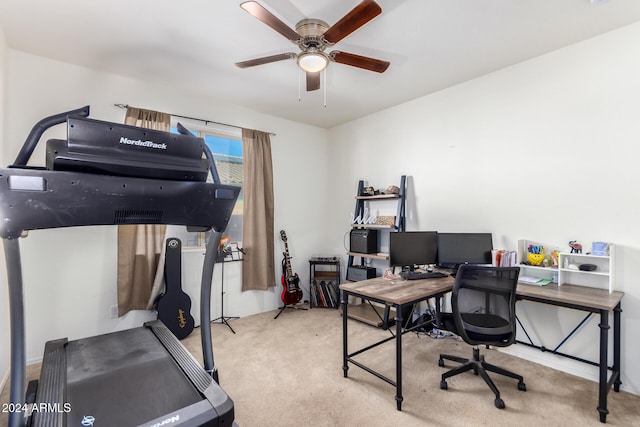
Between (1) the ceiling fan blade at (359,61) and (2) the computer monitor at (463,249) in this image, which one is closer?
(1) the ceiling fan blade at (359,61)

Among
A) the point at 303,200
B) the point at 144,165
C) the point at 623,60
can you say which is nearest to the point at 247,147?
the point at 303,200

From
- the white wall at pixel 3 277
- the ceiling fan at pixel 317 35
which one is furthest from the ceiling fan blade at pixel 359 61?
the white wall at pixel 3 277

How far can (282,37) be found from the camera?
99.9 inches

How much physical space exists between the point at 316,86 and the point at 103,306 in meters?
3.09

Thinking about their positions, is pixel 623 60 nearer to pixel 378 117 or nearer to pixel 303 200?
pixel 378 117

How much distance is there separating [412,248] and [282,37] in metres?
2.40

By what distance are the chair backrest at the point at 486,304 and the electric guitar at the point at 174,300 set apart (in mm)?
2758

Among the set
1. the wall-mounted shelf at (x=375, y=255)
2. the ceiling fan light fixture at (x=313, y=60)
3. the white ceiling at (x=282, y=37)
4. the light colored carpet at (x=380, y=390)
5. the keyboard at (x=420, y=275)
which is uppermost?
the white ceiling at (x=282, y=37)

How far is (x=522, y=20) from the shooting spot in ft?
7.64

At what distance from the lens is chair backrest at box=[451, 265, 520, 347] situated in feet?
7.36

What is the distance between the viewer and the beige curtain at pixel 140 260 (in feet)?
10.4

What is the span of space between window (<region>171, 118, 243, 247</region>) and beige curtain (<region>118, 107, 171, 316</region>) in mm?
495

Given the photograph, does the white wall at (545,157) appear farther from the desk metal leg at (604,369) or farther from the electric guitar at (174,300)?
the electric guitar at (174,300)

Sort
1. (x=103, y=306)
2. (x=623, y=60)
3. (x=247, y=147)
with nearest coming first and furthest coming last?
(x=623, y=60) < (x=103, y=306) < (x=247, y=147)
